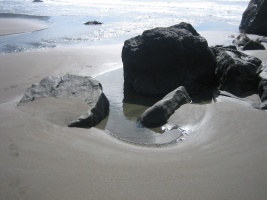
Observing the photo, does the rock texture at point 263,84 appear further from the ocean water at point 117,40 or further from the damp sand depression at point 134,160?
the ocean water at point 117,40

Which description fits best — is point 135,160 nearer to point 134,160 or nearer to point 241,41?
point 134,160

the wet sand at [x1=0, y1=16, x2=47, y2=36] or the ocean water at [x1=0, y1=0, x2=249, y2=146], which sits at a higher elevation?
the ocean water at [x1=0, y1=0, x2=249, y2=146]

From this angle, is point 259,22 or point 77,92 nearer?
point 77,92

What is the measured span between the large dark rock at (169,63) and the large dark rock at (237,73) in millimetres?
373

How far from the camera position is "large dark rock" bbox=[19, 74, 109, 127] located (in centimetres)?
662

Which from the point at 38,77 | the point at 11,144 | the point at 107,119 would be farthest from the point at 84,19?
the point at 11,144

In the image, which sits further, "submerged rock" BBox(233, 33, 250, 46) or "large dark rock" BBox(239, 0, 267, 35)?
"large dark rock" BBox(239, 0, 267, 35)

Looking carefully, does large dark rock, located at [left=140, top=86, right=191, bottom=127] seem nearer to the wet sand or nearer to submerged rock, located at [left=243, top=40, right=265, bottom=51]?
submerged rock, located at [left=243, top=40, right=265, bottom=51]

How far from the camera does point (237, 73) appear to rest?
8.27 m

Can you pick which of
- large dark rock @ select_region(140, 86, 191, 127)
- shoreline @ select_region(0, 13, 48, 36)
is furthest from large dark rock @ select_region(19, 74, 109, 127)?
shoreline @ select_region(0, 13, 48, 36)

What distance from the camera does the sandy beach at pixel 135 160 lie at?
4223mm

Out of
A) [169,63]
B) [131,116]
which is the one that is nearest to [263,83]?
[169,63]

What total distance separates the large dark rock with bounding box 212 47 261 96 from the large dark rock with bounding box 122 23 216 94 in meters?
0.37

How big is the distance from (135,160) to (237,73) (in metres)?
4.61
